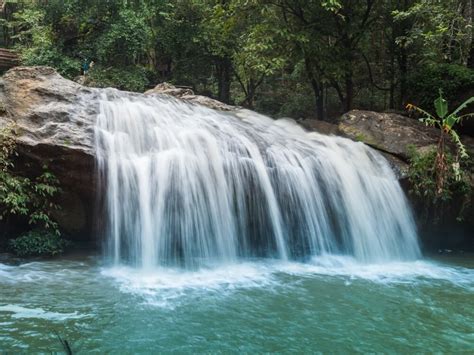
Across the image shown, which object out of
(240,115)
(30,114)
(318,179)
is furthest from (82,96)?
(318,179)

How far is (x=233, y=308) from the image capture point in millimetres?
5523

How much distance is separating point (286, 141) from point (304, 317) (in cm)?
507

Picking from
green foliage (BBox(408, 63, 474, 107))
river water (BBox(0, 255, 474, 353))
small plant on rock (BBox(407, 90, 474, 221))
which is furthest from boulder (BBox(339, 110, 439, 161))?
river water (BBox(0, 255, 474, 353))

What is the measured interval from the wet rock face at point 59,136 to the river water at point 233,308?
3.13 feet

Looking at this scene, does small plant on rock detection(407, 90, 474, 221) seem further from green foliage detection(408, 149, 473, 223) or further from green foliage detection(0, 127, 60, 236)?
green foliage detection(0, 127, 60, 236)

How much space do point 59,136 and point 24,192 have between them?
1030mm

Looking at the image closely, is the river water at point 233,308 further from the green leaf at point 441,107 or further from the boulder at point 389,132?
the green leaf at point 441,107

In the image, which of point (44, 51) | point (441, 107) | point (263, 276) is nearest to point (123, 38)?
point (44, 51)

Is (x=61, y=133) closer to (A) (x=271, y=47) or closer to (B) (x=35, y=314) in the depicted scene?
(B) (x=35, y=314)

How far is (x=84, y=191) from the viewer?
303 inches

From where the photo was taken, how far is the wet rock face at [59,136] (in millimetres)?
7359

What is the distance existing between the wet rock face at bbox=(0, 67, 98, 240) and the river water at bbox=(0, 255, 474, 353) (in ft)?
3.13

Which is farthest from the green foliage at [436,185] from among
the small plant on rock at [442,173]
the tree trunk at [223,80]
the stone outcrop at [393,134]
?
the tree trunk at [223,80]

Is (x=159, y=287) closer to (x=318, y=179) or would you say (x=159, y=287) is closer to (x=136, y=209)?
(x=136, y=209)
